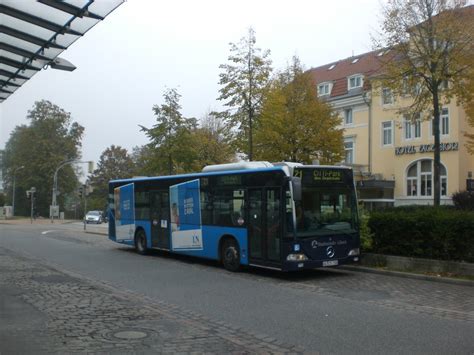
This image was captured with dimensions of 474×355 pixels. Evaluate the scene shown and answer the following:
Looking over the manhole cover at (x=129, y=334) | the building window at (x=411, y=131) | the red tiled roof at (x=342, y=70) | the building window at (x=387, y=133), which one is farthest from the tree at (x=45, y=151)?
the manhole cover at (x=129, y=334)

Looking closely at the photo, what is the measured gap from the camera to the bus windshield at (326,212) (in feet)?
42.4

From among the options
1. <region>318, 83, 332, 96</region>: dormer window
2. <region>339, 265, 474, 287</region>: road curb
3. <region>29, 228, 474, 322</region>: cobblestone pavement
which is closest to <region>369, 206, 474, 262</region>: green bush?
<region>339, 265, 474, 287</region>: road curb

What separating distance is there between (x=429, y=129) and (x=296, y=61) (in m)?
17.6

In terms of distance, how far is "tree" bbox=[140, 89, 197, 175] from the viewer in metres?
30.6

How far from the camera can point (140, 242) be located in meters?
20.2

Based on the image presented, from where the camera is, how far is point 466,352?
6.49 metres

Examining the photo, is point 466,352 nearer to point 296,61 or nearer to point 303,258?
point 303,258

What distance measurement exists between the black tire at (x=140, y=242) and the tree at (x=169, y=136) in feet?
34.7

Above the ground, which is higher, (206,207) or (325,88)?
(325,88)

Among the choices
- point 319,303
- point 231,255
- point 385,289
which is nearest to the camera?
point 319,303

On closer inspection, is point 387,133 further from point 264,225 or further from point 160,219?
point 264,225

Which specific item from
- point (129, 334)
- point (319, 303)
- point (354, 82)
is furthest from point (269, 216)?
point (354, 82)

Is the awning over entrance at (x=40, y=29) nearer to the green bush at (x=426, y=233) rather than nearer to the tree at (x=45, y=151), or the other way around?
the green bush at (x=426, y=233)

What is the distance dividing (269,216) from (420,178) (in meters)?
33.3
